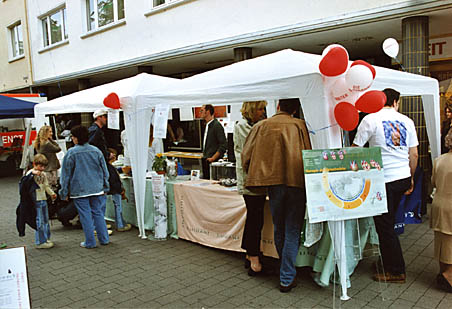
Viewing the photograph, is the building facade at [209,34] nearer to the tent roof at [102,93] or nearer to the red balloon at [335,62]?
the tent roof at [102,93]

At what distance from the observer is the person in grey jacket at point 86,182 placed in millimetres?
4957

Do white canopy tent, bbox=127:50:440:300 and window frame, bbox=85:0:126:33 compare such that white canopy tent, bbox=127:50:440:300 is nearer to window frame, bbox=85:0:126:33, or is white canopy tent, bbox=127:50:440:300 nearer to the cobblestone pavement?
the cobblestone pavement

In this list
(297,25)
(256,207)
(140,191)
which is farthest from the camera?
(297,25)

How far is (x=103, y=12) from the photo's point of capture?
40.4 feet

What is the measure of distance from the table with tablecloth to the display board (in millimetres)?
2586

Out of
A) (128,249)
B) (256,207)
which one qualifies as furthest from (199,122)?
(256,207)

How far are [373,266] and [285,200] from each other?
1.39m

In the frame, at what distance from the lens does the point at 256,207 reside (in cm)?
402

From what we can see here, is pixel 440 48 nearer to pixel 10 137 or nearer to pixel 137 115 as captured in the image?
pixel 137 115

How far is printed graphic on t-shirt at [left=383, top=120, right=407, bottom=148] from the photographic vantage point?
3.65 meters

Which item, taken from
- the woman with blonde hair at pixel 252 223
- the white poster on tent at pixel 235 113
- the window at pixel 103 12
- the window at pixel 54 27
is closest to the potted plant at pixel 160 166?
the white poster on tent at pixel 235 113

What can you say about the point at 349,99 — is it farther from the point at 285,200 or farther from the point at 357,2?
the point at 357,2

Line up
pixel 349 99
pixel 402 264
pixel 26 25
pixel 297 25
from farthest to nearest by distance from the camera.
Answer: pixel 26 25 < pixel 297 25 < pixel 402 264 < pixel 349 99

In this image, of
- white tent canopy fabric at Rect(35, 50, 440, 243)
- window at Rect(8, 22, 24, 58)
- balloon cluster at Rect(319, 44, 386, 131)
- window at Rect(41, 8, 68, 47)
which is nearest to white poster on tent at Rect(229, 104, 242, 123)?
white tent canopy fabric at Rect(35, 50, 440, 243)
